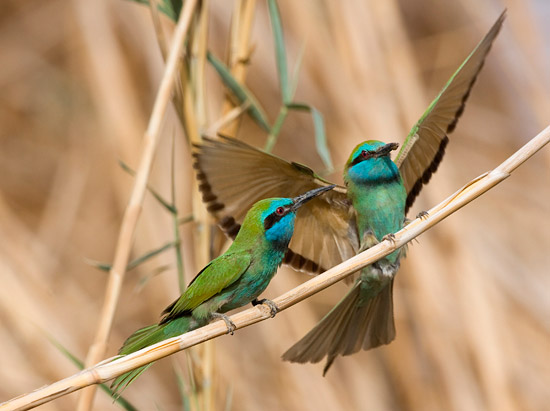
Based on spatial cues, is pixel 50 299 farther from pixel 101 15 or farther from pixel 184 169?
pixel 101 15

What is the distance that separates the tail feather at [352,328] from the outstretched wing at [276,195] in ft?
0.42

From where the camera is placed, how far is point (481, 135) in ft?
12.0

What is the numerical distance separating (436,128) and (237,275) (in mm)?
679

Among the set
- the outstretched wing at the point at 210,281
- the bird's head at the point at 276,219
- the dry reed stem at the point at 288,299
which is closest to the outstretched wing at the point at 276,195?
the bird's head at the point at 276,219

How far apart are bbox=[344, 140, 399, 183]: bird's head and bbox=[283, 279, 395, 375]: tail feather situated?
0.89ft

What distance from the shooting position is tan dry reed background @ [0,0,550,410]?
2605 mm

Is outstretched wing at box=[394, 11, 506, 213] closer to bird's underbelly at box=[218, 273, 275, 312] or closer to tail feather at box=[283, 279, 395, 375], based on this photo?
tail feather at box=[283, 279, 395, 375]

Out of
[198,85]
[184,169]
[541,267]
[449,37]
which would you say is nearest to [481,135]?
[449,37]

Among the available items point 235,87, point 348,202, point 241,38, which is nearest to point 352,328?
point 348,202

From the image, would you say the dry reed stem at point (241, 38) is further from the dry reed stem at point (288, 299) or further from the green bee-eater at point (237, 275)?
the dry reed stem at point (288, 299)

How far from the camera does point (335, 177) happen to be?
131 inches

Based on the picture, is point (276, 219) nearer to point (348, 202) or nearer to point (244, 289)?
point (244, 289)

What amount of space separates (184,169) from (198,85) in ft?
4.54

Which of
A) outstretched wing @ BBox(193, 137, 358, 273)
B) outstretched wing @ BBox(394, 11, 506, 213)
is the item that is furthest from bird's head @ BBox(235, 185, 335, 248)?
outstretched wing @ BBox(394, 11, 506, 213)
